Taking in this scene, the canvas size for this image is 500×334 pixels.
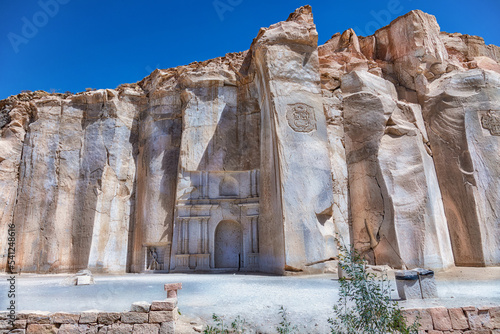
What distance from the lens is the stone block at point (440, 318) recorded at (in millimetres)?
5984

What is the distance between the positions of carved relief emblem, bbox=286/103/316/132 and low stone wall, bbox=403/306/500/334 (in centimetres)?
991

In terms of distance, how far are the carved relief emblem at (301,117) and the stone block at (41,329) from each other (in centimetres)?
1125

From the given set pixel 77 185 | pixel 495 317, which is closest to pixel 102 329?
pixel 495 317

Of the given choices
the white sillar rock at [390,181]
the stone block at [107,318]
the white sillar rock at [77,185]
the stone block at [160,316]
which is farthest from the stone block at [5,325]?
the white sillar rock at [390,181]

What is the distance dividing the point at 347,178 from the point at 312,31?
6.76 m

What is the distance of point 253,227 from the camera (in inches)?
677

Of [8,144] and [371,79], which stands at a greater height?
[371,79]

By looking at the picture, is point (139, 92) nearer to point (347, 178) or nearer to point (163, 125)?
point (163, 125)

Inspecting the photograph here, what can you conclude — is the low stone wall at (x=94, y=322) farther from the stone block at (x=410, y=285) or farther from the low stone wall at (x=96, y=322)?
the stone block at (x=410, y=285)

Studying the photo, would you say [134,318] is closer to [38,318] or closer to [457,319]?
[38,318]

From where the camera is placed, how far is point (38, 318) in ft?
19.1

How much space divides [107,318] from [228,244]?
39.4 ft

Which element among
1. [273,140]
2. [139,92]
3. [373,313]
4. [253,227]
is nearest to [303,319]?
[373,313]

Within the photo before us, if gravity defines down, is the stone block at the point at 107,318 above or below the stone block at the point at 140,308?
below
